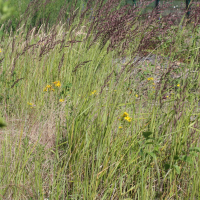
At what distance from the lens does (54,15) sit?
5.63 m

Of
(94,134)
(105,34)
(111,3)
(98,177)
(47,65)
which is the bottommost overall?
(98,177)

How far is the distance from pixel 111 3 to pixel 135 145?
1613mm

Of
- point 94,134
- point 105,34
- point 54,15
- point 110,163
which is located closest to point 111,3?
point 105,34

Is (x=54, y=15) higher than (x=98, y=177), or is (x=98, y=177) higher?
(x=54, y=15)

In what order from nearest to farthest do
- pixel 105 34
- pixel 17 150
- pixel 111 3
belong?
pixel 17 150 → pixel 105 34 → pixel 111 3

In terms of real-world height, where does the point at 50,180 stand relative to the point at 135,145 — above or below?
below

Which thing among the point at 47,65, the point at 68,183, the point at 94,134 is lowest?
the point at 68,183

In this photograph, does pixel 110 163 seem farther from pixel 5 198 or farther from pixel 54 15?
pixel 54 15

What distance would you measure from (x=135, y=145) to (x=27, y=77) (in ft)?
5.09

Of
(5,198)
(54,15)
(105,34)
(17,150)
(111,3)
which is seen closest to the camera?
(5,198)

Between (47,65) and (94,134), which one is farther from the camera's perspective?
(47,65)

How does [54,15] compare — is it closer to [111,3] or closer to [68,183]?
[111,3]

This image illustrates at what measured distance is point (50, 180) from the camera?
1.51 meters

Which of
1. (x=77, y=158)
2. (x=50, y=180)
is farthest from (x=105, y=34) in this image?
(x=50, y=180)
